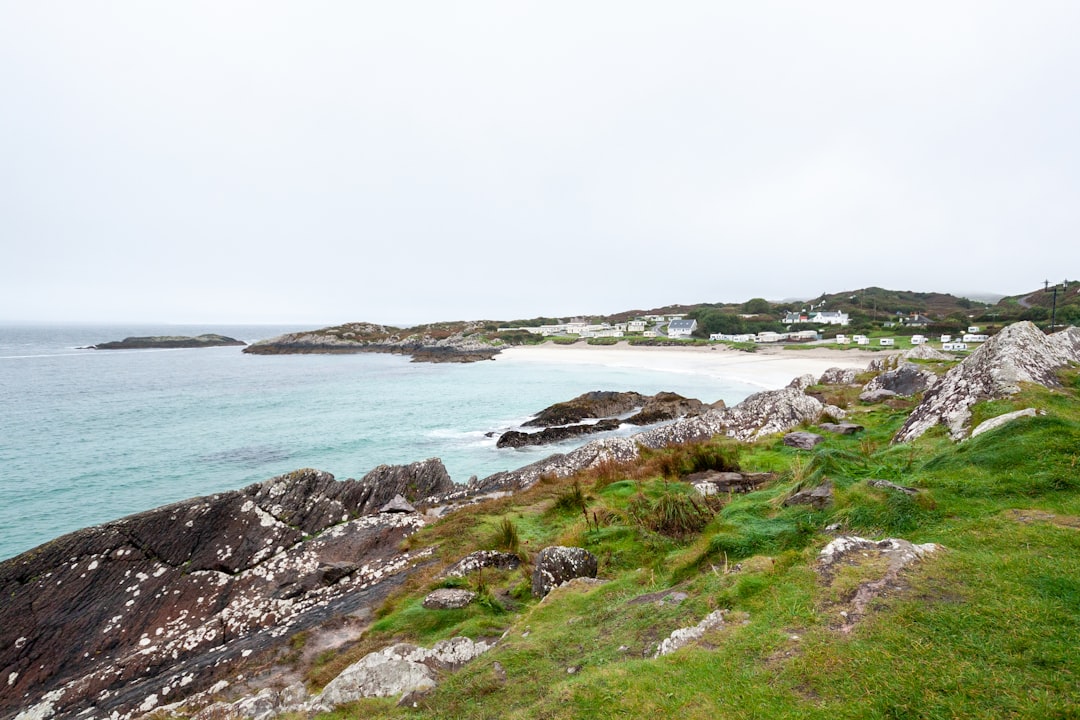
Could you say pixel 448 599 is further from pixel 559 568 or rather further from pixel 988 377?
pixel 988 377

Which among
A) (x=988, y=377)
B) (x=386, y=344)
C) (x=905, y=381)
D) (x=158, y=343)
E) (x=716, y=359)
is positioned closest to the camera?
(x=988, y=377)

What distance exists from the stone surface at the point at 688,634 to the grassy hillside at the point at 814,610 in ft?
0.46

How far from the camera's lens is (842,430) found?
46.0 ft

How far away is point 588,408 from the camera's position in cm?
3500

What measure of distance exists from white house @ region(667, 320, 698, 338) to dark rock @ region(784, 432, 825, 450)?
87634mm

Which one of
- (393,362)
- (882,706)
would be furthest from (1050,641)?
(393,362)

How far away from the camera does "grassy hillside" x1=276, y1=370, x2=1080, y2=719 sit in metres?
3.31

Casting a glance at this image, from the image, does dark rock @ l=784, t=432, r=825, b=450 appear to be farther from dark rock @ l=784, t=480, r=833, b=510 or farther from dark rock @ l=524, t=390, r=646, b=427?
dark rock @ l=524, t=390, r=646, b=427

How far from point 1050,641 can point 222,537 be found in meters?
14.4

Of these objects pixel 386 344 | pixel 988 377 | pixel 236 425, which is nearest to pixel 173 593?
pixel 988 377

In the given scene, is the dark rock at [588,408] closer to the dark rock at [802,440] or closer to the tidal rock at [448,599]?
the dark rock at [802,440]

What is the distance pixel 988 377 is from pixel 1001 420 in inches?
124

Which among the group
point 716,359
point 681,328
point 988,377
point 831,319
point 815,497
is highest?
point 831,319

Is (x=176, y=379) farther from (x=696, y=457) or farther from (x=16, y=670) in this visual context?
(x=696, y=457)
